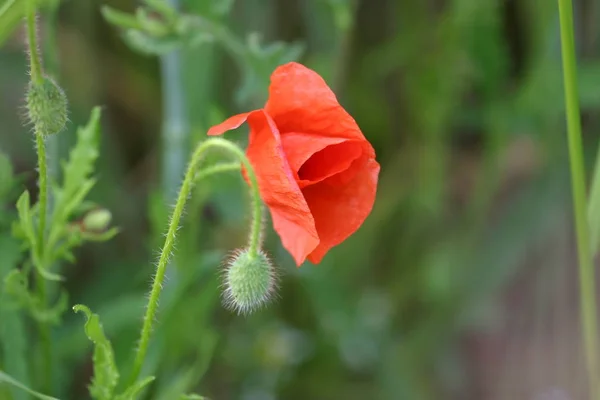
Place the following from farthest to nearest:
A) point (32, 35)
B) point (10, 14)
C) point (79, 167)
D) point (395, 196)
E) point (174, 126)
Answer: point (395, 196) → point (174, 126) → point (79, 167) → point (10, 14) → point (32, 35)

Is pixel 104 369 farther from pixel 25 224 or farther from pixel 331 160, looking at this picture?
pixel 331 160

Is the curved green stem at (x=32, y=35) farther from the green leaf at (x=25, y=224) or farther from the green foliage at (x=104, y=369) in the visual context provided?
the green foliage at (x=104, y=369)

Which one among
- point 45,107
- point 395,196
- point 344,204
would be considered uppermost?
point 45,107

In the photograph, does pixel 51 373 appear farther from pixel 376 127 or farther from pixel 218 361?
pixel 376 127

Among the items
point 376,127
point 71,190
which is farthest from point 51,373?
point 376,127

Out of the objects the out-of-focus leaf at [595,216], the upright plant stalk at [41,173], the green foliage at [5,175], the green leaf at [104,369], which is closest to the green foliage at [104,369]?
the green leaf at [104,369]

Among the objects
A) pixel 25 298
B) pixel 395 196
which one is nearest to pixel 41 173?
pixel 25 298

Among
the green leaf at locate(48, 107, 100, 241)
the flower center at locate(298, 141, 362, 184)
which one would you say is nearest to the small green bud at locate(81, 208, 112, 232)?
→ the green leaf at locate(48, 107, 100, 241)

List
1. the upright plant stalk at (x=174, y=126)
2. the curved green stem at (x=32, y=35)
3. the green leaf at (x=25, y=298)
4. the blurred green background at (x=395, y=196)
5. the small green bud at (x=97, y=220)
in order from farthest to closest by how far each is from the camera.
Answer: the blurred green background at (x=395, y=196), the upright plant stalk at (x=174, y=126), the small green bud at (x=97, y=220), the green leaf at (x=25, y=298), the curved green stem at (x=32, y=35)
